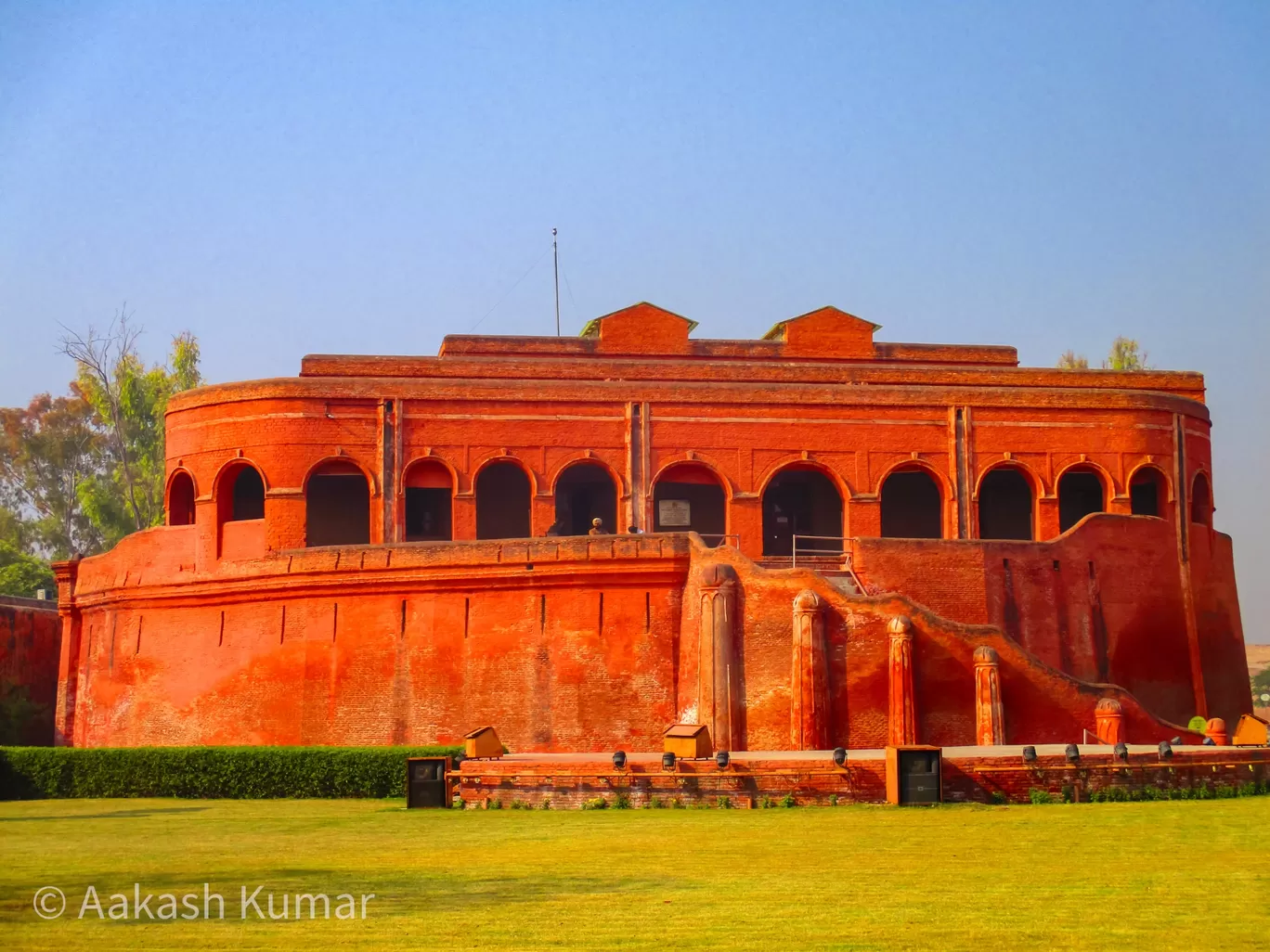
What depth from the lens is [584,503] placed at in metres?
37.1

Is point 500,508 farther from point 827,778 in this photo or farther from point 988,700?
point 827,778

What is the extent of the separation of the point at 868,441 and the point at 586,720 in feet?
33.7

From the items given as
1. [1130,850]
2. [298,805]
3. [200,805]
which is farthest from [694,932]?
[200,805]

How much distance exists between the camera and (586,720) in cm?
2858

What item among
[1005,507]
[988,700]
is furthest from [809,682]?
[1005,507]

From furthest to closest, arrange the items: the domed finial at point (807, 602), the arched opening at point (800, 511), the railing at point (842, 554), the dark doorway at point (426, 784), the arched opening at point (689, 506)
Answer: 1. the arched opening at point (800, 511)
2. the arched opening at point (689, 506)
3. the railing at point (842, 554)
4. the domed finial at point (807, 602)
5. the dark doorway at point (426, 784)

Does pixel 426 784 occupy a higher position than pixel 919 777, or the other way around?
pixel 919 777

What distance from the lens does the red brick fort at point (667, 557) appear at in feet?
87.2

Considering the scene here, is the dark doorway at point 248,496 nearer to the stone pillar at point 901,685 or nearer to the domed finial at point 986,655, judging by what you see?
the stone pillar at point 901,685

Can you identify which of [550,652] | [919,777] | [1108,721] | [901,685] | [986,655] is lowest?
[919,777]

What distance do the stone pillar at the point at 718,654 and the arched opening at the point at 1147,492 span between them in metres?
12.4

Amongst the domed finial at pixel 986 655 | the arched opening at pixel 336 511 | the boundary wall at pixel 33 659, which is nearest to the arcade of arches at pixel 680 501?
the arched opening at pixel 336 511

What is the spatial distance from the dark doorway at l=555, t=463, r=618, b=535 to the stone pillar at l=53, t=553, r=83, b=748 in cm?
1043

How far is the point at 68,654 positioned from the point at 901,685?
1878 centimetres
